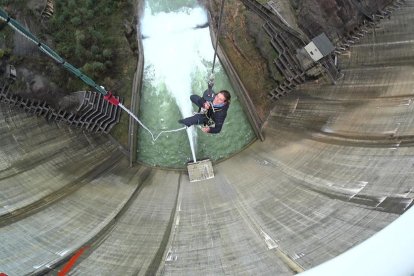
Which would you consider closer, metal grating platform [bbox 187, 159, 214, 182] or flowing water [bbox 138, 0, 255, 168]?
metal grating platform [bbox 187, 159, 214, 182]

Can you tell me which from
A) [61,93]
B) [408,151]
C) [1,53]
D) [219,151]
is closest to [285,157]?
[219,151]

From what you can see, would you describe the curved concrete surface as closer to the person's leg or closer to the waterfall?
the person's leg

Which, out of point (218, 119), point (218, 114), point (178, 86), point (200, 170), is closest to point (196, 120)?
point (218, 119)

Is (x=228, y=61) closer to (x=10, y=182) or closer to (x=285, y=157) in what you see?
(x=285, y=157)

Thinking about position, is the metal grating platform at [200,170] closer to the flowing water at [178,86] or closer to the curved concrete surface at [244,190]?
the curved concrete surface at [244,190]

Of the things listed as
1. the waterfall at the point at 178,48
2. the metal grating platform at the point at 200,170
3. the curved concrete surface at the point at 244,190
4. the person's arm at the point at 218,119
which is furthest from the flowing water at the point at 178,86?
the person's arm at the point at 218,119

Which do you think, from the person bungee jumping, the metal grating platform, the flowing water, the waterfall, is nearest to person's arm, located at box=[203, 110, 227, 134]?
the person bungee jumping

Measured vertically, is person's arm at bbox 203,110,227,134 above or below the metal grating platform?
above

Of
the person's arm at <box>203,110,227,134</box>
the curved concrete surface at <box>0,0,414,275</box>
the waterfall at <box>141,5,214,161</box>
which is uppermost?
the waterfall at <box>141,5,214,161</box>

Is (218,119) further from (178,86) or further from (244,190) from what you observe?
(178,86)
